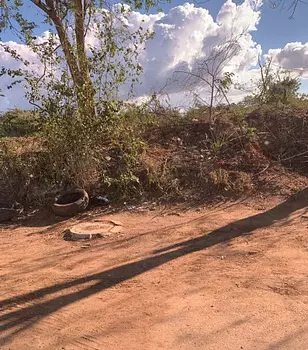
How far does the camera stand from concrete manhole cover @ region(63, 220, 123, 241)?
5.69 metres

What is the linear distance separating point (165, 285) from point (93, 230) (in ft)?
7.23

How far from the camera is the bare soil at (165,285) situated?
3039mm

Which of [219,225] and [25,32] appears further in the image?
[25,32]

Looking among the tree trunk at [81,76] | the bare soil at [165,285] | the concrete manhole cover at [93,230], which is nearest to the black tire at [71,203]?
the concrete manhole cover at [93,230]

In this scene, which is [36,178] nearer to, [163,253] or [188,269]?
[163,253]

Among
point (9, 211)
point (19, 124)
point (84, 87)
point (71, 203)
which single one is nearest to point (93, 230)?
point (71, 203)

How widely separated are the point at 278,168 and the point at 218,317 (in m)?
5.34

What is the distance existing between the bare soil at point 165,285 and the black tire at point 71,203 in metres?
0.69

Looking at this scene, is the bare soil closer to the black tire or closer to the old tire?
the black tire

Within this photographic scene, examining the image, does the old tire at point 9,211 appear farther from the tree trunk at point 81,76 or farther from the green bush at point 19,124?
the tree trunk at point 81,76

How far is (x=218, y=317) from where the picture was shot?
3256mm

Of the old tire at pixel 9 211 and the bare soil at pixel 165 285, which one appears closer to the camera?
the bare soil at pixel 165 285

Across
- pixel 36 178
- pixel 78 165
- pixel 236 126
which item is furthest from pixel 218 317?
pixel 236 126

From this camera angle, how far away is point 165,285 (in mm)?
3939
